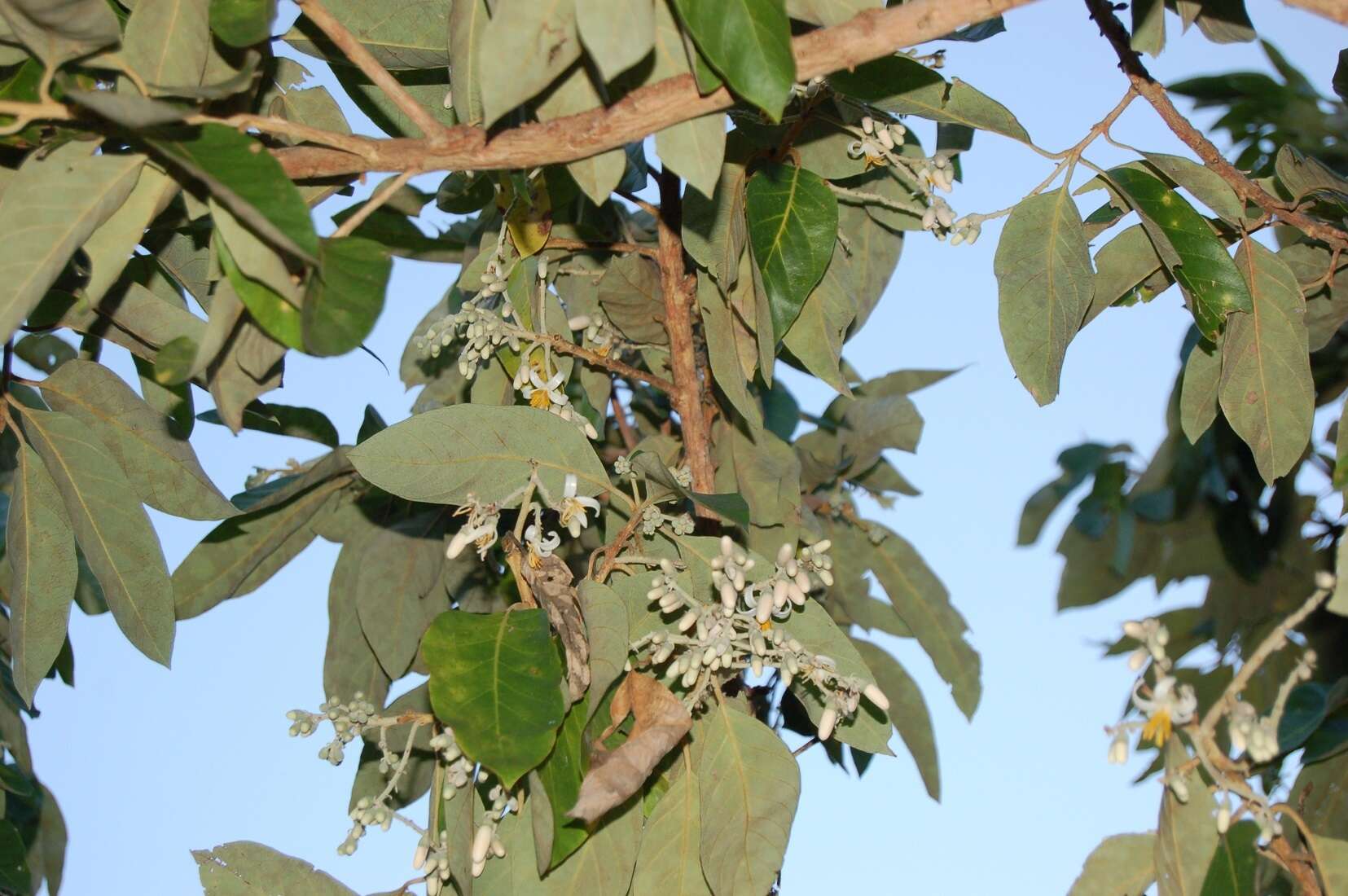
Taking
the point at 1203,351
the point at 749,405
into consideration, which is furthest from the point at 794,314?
the point at 1203,351

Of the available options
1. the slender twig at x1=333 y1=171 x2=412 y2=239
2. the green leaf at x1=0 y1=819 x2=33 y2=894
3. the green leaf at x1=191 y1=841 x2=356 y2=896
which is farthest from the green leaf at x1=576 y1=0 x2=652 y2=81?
the green leaf at x1=0 y1=819 x2=33 y2=894

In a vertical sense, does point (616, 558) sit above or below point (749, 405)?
below

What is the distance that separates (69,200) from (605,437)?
721 mm

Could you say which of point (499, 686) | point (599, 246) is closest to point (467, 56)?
point (599, 246)

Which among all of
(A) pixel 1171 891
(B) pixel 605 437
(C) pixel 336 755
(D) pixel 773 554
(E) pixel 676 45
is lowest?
(A) pixel 1171 891

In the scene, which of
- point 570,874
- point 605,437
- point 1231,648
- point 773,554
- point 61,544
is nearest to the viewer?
point 570,874

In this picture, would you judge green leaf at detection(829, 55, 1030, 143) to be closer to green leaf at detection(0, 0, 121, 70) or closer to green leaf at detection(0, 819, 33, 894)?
green leaf at detection(0, 0, 121, 70)

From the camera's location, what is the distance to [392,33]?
3.19 feet

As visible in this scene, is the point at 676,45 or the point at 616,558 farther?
the point at 616,558

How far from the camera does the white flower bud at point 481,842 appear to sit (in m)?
0.95

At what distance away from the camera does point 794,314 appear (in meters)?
0.98

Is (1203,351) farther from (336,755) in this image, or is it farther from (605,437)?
(336,755)

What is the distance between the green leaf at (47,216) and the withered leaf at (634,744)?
473mm

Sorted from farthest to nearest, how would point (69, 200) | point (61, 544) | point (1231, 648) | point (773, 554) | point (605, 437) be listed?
point (1231, 648)
point (605, 437)
point (773, 554)
point (61, 544)
point (69, 200)
